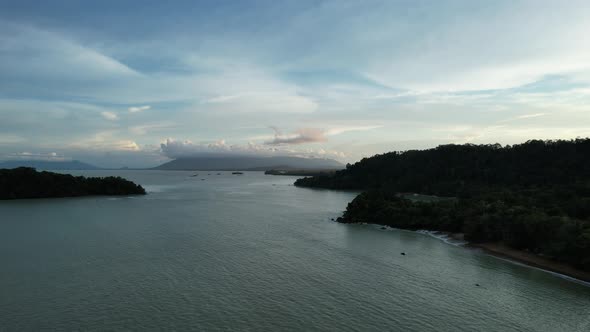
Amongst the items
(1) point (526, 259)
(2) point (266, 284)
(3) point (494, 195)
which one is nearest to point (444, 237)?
(1) point (526, 259)

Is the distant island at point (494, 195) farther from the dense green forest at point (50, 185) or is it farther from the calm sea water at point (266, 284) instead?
the dense green forest at point (50, 185)

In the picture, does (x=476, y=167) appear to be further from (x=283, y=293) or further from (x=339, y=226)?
(x=283, y=293)

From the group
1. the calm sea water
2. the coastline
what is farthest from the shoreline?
the calm sea water

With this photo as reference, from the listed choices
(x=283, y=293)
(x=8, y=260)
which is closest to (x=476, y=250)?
(x=283, y=293)

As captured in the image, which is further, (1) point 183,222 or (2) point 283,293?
(1) point 183,222

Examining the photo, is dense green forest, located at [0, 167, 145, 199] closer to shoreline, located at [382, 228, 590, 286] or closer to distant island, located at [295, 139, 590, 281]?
distant island, located at [295, 139, 590, 281]

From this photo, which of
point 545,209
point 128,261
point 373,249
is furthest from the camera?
point 545,209

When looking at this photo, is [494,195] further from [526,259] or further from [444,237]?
[526,259]

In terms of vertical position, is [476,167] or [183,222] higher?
[476,167]
